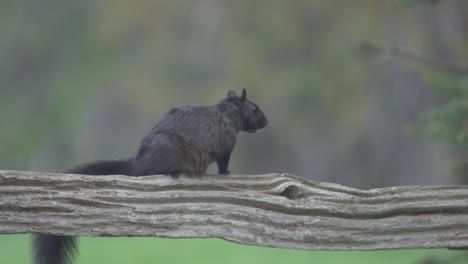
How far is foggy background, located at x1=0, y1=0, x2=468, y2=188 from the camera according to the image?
61.3 feet

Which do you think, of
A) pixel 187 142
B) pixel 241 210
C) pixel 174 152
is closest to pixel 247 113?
pixel 187 142

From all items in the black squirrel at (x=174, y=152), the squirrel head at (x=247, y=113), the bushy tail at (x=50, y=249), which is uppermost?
the squirrel head at (x=247, y=113)

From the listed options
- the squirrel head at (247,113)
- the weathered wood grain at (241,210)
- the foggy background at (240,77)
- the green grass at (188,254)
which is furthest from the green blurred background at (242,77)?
the weathered wood grain at (241,210)

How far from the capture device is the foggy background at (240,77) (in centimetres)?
1867

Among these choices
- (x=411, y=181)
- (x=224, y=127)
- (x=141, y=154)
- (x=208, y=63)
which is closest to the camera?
(x=141, y=154)

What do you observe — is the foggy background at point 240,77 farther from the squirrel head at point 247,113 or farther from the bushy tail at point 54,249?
the bushy tail at point 54,249

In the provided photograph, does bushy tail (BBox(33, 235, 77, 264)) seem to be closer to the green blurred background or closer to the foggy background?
the green blurred background

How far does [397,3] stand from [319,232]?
145 inches

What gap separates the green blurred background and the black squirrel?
1149 cm

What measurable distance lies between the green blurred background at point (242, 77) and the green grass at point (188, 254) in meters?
4.47

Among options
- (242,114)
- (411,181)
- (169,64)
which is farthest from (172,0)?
(242,114)

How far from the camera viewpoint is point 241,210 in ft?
13.6

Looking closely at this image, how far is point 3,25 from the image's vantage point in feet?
71.9

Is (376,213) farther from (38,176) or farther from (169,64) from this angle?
(169,64)
